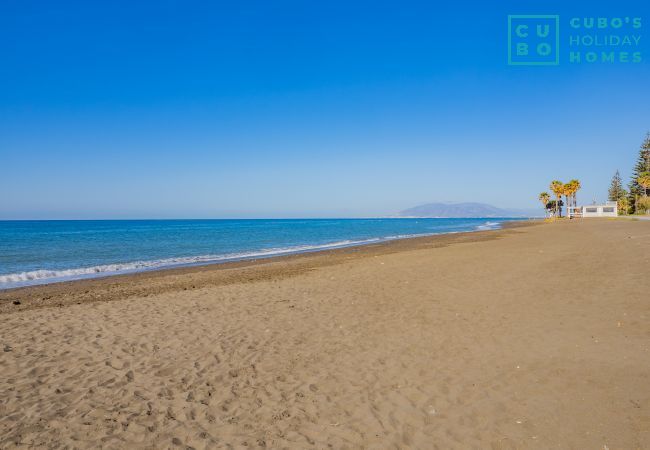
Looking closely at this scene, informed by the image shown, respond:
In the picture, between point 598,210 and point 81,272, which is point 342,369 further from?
point 598,210

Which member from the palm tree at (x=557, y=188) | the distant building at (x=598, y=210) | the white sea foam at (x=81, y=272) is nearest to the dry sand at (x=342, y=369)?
the white sea foam at (x=81, y=272)

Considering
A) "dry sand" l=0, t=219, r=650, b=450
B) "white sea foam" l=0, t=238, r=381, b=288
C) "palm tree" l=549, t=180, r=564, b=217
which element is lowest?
"white sea foam" l=0, t=238, r=381, b=288

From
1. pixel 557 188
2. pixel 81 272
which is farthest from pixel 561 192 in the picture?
pixel 81 272

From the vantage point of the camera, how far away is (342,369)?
20.9 feet

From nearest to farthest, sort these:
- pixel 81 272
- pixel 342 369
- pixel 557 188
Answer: pixel 342 369 < pixel 81 272 < pixel 557 188

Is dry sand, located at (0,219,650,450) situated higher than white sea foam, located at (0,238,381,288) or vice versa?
dry sand, located at (0,219,650,450)

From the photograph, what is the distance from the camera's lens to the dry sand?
4566mm

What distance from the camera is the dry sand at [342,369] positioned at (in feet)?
15.0

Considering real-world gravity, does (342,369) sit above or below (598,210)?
below

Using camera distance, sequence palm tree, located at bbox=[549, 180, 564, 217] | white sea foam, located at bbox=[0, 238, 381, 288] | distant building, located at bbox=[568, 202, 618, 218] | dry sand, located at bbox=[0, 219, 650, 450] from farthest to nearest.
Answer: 1. palm tree, located at bbox=[549, 180, 564, 217]
2. distant building, located at bbox=[568, 202, 618, 218]
3. white sea foam, located at bbox=[0, 238, 381, 288]
4. dry sand, located at bbox=[0, 219, 650, 450]

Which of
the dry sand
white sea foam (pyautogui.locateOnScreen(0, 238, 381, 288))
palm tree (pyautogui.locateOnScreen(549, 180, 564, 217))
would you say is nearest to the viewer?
the dry sand

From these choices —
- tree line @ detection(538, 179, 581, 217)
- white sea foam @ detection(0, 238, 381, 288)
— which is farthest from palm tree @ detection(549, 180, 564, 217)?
white sea foam @ detection(0, 238, 381, 288)

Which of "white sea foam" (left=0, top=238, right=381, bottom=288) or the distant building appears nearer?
"white sea foam" (left=0, top=238, right=381, bottom=288)

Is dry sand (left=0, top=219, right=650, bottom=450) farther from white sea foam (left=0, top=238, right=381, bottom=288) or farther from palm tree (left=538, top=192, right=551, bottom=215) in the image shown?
palm tree (left=538, top=192, right=551, bottom=215)
